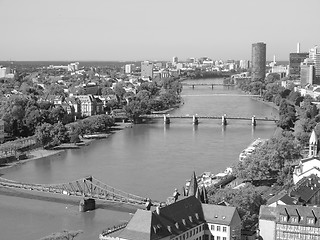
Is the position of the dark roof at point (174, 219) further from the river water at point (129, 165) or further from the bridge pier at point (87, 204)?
the bridge pier at point (87, 204)

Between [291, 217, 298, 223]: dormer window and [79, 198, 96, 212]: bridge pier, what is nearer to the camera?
[291, 217, 298, 223]: dormer window

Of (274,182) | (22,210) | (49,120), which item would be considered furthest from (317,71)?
(22,210)

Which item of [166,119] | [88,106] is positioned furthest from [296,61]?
[166,119]

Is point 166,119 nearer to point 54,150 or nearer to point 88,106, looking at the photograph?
point 88,106

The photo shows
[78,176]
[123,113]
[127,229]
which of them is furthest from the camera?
[123,113]

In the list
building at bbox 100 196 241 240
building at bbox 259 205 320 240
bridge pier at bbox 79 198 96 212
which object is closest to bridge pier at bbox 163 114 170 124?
bridge pier at bbox 79 198 96 212

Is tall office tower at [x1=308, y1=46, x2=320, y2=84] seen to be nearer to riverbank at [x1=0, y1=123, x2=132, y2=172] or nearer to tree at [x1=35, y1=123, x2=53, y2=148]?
riverbank at [x1=0, y1=123, x2=132, y2=172]

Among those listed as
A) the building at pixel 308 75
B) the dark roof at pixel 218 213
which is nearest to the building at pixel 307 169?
the dark roof at pixel 218 213

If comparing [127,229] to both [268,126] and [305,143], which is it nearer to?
[305,143]
